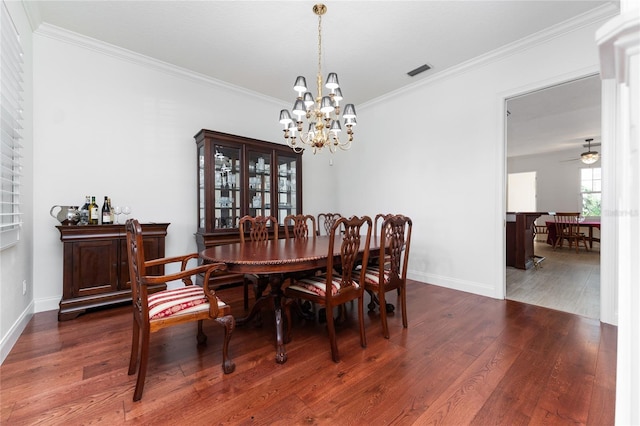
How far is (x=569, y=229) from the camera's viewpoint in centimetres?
649

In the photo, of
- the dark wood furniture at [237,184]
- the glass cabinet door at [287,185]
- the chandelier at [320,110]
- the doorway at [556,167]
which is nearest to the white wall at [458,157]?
the doorway at [556,167]

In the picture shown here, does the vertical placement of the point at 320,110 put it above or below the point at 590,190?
above

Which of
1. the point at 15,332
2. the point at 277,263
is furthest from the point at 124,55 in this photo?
the point at 277,263

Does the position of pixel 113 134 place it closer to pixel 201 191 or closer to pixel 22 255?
pixel 201 191

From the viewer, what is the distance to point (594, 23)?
253cm

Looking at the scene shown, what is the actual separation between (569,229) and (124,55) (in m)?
8.94

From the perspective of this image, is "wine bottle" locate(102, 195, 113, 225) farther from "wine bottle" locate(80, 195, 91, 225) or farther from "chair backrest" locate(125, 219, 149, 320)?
"chair backrest" locate(125, 219, 149, 320)

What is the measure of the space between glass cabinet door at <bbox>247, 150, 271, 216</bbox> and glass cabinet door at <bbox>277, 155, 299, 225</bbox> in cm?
24

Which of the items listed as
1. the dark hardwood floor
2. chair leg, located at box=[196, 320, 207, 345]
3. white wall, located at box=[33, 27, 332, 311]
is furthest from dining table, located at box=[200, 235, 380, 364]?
white wall, located at box=[33, 27, 332, 311]

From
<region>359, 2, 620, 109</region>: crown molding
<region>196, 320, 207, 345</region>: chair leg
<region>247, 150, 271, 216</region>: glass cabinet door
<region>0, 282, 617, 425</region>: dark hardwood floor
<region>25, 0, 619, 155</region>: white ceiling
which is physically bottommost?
<region>0, 282, 617, 425</region>: dark hardwood floor

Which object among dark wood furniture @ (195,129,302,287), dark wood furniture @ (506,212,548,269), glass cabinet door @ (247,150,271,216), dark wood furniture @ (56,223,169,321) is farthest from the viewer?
dark wood furniture @ (506,212,548,269)

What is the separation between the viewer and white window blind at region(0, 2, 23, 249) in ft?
6.09

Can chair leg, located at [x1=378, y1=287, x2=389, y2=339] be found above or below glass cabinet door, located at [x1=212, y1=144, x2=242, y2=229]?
below

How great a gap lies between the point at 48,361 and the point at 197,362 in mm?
978
